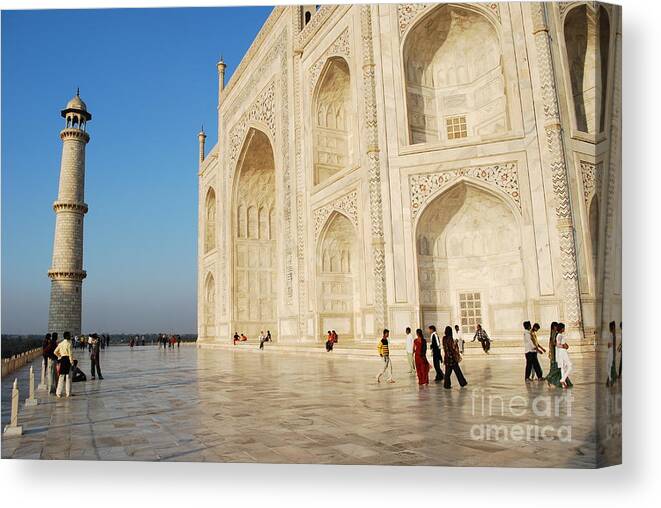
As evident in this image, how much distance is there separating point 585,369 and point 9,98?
7887 millimetres

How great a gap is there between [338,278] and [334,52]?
6.93m

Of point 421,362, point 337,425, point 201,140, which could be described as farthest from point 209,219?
point 337,425

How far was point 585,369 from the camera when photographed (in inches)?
301

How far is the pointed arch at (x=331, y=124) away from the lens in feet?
56.3

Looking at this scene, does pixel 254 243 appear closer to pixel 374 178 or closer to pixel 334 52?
pixel 334 52

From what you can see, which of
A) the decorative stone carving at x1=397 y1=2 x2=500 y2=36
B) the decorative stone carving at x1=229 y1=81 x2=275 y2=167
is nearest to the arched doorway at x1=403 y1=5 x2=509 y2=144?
the decorative stone carving at x1=397 y1=2 x2=500 y2=36

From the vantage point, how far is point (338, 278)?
17.1 meters

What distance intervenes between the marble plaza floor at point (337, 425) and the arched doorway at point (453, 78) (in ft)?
27.4

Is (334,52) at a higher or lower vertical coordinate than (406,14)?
higher

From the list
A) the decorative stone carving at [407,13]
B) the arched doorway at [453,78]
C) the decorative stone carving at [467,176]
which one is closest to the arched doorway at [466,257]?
the decorative stone carving at [467,176]

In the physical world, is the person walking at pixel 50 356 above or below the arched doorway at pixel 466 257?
below

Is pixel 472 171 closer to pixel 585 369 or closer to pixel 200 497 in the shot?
pixel 585 369

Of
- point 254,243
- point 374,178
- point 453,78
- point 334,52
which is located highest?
point 334,52

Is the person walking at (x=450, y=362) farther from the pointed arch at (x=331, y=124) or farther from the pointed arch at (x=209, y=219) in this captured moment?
the pointed arch at (x=209, y=219)
